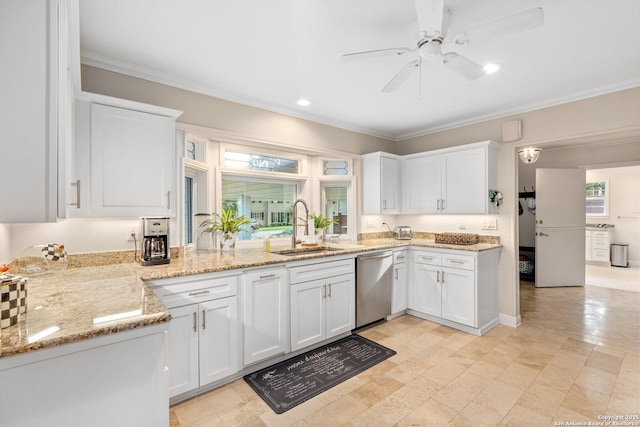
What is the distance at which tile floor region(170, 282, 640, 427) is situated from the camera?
6.54 ft

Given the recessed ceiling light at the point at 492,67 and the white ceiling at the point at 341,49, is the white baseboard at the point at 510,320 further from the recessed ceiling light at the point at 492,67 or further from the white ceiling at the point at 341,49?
the recessed ceiling light at the point at 492,67

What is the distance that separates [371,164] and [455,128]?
1246 mm

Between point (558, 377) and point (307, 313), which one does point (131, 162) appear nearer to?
point (307, 313)

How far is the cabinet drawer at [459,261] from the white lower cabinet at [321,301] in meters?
1.17

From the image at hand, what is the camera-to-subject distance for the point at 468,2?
1715 mm

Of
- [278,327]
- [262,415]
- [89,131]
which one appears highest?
[89,131]

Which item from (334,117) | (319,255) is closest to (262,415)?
(319,255)

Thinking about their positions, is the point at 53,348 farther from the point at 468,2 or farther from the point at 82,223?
the point at 468,2

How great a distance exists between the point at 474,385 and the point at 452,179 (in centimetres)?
243

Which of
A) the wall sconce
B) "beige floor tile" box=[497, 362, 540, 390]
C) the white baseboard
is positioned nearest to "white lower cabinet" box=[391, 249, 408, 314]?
the white baseboard

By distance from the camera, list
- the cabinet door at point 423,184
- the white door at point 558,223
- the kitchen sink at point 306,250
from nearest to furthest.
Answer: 1. the kitchen sink at point 306,250
2. the cabinet door at point 423,184
3. the white door at point 558,223

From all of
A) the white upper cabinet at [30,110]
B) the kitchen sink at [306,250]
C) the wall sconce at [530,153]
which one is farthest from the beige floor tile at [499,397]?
the wall sconce at [530,153]

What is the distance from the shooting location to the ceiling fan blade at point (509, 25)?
1.42 metres

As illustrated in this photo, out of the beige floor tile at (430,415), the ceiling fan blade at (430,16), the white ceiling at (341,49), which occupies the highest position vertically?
the white ceiling at (341,49)
